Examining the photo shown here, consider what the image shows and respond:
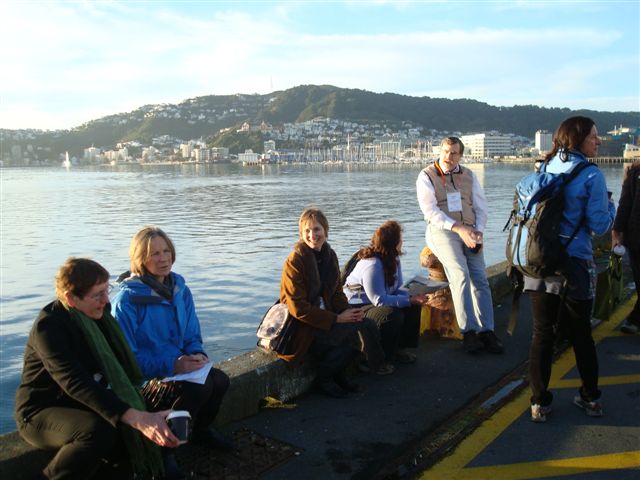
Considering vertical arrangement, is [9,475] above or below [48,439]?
below

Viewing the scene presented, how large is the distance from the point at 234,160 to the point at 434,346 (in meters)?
193

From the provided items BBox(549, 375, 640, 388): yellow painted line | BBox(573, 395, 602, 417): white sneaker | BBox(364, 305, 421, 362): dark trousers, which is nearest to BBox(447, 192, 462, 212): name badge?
BBox(364, 305, 421, 362): dark trousers

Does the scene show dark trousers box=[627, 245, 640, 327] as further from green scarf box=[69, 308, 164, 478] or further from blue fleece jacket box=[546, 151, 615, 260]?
green scarf box=[69, 308, 164, 478]

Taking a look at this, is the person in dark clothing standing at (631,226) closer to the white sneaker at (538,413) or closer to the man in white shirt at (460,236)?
the man in white shirt at (460,236)

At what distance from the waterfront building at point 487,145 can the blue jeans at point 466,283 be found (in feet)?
578

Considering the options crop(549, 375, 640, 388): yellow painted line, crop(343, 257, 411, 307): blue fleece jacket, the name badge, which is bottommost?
crop(549, 375, 640, 388): yellow painted line

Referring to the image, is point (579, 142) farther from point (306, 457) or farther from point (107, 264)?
point (107, 264)

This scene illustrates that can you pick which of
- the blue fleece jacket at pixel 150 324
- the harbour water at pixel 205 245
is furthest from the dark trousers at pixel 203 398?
the harbour water at pixel 205 245

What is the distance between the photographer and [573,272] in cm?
384

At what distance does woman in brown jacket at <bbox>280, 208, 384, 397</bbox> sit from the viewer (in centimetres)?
446

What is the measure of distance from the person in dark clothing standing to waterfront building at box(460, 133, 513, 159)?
575 feet

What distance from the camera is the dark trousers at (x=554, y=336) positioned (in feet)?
12.8

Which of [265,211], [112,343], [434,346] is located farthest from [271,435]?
[265,211]

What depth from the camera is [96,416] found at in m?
2.91
